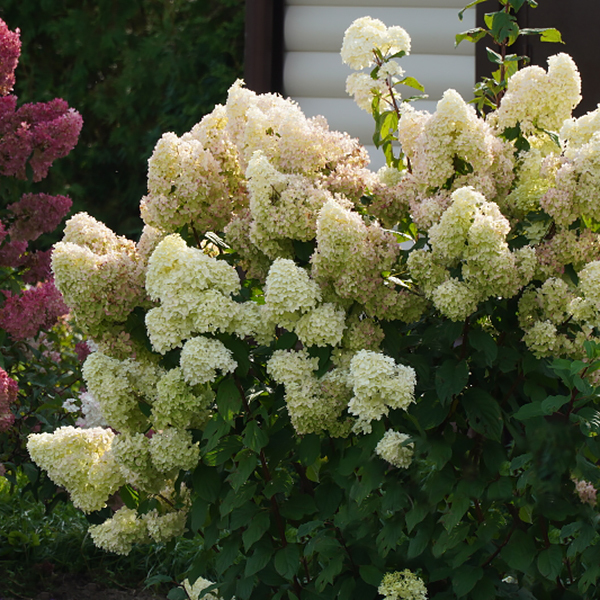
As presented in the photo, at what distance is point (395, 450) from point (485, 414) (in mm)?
212

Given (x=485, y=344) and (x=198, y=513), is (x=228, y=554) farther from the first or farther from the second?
(x=485, y=344)

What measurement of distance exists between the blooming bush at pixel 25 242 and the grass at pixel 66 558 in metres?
0.26

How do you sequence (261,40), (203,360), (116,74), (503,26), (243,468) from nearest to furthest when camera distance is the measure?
(203,360), (243,468), (503,26), (261,40), (116,74)

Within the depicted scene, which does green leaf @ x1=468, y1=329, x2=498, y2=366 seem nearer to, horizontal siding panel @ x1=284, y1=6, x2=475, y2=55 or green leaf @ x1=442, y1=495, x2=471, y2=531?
green leaf @ x1=442, y1=495, x2=471, y2=531

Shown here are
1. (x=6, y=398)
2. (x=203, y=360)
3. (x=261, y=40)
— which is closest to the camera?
(x=203, y=360)

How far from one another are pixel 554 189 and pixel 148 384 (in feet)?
3.19

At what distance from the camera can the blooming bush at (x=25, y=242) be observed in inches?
112

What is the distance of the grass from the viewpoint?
295 cm

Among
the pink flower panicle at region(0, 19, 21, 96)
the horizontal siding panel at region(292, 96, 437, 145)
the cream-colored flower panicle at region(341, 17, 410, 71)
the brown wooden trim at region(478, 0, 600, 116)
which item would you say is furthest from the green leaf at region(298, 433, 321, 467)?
the brown wooden trim at region(478, 0, 600, 116)

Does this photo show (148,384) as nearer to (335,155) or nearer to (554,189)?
(335,155)

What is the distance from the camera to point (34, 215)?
302 centimetres

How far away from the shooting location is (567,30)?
3.43m

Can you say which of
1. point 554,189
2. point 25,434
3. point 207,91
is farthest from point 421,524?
point 207,91

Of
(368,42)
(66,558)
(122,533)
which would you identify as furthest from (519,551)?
(66,558)
